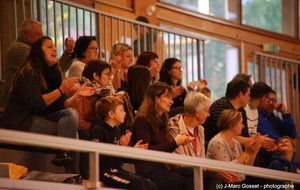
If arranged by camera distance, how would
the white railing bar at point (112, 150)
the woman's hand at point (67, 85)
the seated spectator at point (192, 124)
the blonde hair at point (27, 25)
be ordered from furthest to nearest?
the blonde hair at point (27, 25)
the seated spectator at point (192, 124)
the woman's hand at point (67, 85)
the white railing bar at point (112, 150)

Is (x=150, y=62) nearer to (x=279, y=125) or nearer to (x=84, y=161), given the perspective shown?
(x=279, y=125)

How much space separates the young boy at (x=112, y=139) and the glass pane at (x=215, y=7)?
5280 mm

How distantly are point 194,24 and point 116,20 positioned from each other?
2.18 metres

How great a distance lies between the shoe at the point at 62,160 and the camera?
673 cm

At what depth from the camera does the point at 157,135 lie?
23.7 ft

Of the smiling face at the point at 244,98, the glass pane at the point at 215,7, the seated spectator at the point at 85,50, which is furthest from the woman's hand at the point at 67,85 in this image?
the glass pane at the point at 215,7

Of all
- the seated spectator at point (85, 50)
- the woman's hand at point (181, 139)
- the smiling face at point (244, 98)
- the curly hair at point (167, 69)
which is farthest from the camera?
the curly hair at point (167, 69)

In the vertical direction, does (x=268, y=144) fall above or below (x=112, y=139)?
below

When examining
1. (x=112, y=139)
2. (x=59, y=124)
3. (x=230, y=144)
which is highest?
(x=59, y=124)

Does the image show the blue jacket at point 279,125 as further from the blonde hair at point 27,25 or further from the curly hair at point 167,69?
the blonde hair at point 27,25

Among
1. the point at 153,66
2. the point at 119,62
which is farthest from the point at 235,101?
the point at 119,62

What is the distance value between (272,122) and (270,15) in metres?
3.99

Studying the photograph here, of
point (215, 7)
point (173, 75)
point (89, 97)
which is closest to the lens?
point (89, 97)

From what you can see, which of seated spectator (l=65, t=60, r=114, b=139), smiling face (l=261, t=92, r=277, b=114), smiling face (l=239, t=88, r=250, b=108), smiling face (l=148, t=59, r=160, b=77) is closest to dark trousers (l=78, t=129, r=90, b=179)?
seated spectator (l=65, t=60, r=114, b=139)
